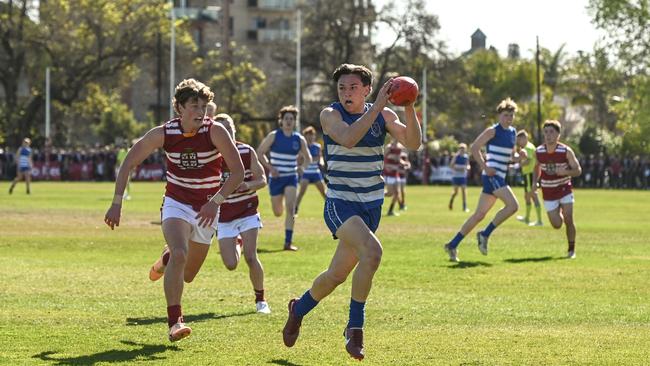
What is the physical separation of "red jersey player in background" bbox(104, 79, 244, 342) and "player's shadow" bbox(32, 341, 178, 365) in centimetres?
24

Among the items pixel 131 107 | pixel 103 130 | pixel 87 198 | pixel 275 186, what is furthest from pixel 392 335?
pixel 131 107

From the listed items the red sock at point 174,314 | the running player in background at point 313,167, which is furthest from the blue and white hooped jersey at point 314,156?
the red sock at point 174,314

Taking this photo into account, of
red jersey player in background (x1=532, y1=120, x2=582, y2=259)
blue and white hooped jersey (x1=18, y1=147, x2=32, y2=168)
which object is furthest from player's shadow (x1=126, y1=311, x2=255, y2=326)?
blue and white hooped jersey (x1=18, y1=147, x2=32, y2=168)

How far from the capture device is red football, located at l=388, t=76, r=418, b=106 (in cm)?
1034

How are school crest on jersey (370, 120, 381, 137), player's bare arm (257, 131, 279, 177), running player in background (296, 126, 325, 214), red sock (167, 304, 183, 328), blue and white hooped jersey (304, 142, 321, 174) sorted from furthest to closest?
1. blue and white hooped jersey (304, 142, 321, 174)
2. running player in background (296, 126, 325, 214)
3. player's bare arm (257, 131, 279, 177)
4. red sock (167, 304, 183, 328)
5. school crest on jersey (370, 120, 381, 137)

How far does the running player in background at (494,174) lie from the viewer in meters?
21.2

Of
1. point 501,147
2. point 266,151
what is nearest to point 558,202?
point 501,147

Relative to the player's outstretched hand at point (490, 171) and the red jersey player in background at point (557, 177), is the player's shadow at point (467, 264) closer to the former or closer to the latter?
the player's outstretched hand at point (490, 171)

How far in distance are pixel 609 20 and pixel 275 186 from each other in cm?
5917

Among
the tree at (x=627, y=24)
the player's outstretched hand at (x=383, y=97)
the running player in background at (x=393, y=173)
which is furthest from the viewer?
the tree at (x=627, y=24)

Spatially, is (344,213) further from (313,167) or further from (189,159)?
(313,167)

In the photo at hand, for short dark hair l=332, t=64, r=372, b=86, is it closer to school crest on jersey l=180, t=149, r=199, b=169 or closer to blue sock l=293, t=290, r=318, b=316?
school crest on jersey l=180, t=149, r=199, b=169

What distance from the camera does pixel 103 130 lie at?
342 ft

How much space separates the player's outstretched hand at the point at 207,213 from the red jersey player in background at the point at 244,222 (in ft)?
8.98
